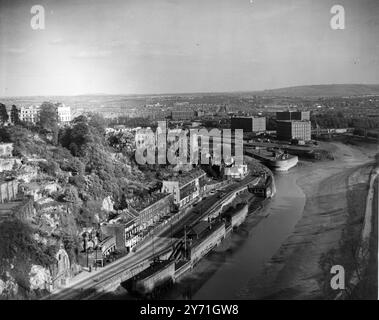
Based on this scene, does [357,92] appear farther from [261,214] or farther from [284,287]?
[284,287]

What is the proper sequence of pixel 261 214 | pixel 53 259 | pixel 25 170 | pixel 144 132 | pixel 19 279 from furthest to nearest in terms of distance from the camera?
pixel 144 132 < pixel 261 214 < pixel 25 170 < pixel 53 259 < pixel 19 279

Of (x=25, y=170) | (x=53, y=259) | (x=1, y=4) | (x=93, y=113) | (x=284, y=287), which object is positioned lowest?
(x=284, y=287)

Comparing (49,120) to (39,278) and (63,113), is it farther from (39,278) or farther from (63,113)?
(39,278)

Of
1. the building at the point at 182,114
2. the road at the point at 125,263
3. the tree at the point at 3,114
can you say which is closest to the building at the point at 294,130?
the building at the point at 182,114

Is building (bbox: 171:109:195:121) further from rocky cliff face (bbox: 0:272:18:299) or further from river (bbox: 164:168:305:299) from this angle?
rocky cliff face (bbox: 0:272:18:299)

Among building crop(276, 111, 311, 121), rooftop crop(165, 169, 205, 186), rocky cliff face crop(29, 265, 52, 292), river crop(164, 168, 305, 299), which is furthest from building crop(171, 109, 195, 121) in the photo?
rocky cliff face crop(29, 265, 52, 292)

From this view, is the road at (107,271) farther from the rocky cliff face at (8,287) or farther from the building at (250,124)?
the building at (250,124)
